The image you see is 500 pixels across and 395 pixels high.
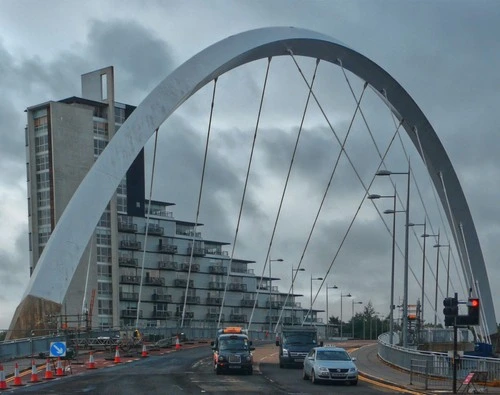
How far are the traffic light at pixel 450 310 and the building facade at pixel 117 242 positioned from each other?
39.3 m

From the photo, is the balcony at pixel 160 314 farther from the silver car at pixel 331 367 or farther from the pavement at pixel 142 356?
the silver car at pixel 331 367

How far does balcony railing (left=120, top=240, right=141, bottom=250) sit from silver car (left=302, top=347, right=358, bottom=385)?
219ft

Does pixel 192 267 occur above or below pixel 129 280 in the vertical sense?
above

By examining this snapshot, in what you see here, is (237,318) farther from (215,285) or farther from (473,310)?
(473,310)

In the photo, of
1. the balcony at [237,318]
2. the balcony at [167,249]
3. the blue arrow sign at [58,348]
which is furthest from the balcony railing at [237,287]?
the blue arrow sign at [58,348]

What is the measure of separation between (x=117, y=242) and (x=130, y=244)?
834 cm

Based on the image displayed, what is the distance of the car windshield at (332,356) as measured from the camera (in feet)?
119

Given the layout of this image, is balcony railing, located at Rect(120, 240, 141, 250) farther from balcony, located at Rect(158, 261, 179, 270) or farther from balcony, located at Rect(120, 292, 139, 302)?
balcony, located at Rect(158, 261, 179, 270)

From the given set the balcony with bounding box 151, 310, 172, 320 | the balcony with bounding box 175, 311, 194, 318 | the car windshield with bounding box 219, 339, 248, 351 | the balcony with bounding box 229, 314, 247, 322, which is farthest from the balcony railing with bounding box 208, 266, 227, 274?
the car windshield with bounding box 219, 339, 248, 351

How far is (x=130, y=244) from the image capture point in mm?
103625

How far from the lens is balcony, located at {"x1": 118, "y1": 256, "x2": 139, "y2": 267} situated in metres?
102

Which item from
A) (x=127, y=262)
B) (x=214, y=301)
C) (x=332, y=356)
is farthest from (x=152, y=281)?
(x=332, y=356)

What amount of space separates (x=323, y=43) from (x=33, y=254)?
48.9 metres

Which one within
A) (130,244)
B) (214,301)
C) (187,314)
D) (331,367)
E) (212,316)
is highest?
(130,244)
